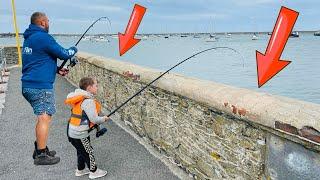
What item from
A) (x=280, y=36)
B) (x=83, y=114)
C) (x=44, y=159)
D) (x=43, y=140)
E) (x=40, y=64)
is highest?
(x=280, y=36)

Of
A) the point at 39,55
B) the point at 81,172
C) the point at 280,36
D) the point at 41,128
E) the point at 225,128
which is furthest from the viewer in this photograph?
the point at 81,172

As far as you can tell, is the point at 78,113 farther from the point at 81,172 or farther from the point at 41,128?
the point at 81,172

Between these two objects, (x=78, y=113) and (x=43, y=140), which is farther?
(x=43, y=140)

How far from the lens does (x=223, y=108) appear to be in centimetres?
400

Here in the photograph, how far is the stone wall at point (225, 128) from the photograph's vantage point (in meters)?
3.07

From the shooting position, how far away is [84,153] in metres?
4.89

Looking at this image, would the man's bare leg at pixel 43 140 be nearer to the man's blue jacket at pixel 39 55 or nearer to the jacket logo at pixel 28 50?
the man's blue jacket at pixel 39 55

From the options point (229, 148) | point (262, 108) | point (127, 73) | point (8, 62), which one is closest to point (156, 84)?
point (127, 73)

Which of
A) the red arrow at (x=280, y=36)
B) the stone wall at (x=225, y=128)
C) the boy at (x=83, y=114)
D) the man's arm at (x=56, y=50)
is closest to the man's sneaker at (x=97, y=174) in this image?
the boy at (x=83, y=114)

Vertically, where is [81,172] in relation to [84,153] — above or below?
below

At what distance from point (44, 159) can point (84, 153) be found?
2.27 ft

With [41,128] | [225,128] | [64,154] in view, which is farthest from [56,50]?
[225,128]

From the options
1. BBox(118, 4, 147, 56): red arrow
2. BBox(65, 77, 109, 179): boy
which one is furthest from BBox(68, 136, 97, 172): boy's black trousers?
BBox(118, 4, 147, 56): red arrow

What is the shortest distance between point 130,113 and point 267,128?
418 cm
